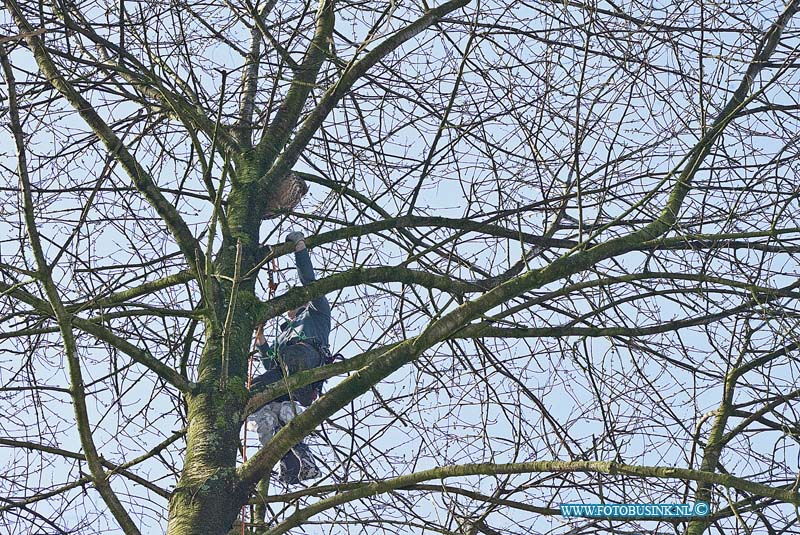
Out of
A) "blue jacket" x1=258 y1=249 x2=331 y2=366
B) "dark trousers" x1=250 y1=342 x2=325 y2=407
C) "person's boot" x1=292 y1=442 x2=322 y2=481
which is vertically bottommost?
"person's boot" x1=292 y1=442 x2=322 y2=481

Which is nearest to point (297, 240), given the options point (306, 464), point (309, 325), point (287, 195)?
point (287, 195)

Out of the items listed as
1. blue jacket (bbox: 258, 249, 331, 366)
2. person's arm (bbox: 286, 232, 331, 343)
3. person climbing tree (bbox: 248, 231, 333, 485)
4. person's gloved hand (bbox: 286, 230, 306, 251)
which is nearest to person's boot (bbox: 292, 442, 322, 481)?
person climbing tree (bbox: 248, 231, 333, 485)

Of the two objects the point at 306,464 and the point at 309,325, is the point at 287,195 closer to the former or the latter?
the point at 309,325

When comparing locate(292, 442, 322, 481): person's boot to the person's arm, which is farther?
locate(292, 442, 322, 481): person's boot

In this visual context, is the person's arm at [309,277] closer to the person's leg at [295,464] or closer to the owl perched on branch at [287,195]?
the owl perched on branch at [287,195]

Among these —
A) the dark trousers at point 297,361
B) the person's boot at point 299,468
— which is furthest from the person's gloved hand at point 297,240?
the person's boot at point 299,468

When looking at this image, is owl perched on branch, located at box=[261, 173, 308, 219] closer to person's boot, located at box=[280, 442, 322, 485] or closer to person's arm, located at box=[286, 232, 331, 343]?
Answer: person's arm, located at box=[286, 232, 331, 343]

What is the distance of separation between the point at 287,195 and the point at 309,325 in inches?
30.7

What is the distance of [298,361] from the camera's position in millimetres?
5652

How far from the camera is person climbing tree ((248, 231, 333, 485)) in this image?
5.57m

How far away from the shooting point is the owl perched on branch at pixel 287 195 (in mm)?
5355

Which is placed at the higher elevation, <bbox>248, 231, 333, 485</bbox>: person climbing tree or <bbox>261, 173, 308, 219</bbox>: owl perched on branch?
<bbox>261, 173, 308, 219</bbox>: owl perched on branch

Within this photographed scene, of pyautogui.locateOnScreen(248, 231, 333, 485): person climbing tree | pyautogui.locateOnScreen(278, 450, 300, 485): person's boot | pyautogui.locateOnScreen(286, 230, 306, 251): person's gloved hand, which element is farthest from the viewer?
pyautogui.locateOnScreen(278, 450, 300, 485): person's boot

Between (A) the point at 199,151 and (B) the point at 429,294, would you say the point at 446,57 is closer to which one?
(B) the point at 429,294
